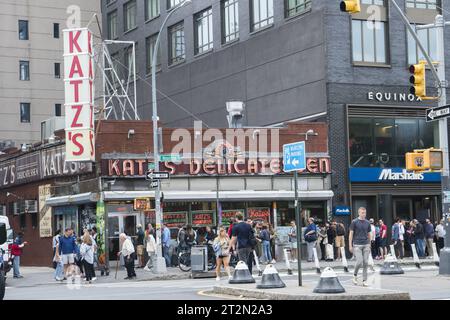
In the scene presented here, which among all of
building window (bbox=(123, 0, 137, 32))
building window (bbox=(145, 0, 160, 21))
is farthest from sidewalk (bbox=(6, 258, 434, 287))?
building window (bbox=(123, 0, 137, 32))

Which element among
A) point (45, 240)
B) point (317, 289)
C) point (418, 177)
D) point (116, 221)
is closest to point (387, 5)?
point (418, 177)

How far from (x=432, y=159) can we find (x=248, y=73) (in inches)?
928

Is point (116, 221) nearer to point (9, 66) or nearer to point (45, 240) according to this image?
point (45, 240)

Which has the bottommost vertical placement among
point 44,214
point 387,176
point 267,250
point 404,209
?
point 267,250

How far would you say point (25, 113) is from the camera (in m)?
65.9

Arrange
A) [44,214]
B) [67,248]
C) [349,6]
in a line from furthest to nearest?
[44,214], [67,248], [349,6]

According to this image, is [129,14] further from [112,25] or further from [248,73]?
[248,73]

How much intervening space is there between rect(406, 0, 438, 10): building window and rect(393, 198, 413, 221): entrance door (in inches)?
384

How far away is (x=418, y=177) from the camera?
4109cm

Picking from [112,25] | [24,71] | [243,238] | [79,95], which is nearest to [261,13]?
[79,95]

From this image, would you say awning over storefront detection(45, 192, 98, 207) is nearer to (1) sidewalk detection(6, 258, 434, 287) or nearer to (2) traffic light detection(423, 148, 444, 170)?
(1) sidewalk detection(6, 258, 434, 287)

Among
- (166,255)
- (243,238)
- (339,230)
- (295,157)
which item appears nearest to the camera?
(295,157)

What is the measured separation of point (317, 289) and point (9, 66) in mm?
52565

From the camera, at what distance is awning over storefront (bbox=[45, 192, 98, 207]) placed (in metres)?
36.7
